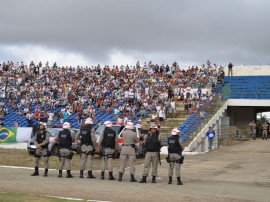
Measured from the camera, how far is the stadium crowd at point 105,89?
3347 centimetres

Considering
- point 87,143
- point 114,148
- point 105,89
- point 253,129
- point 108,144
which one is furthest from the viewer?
point 105,89

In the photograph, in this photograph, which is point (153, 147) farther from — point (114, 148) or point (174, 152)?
point (114, 148)

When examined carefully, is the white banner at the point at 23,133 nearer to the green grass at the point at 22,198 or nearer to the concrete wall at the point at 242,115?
the concrete wall at the point at 242,115

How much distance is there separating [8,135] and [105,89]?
32.5ft

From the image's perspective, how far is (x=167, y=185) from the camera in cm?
1341

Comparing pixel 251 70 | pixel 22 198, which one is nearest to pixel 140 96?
pixel 251 70

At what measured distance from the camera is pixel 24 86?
4094 centimetres

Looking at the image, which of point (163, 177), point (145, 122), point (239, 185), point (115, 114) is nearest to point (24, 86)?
point (115, 114)

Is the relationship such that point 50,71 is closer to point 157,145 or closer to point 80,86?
point 80,86

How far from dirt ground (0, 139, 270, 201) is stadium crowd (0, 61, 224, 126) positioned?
478 inches

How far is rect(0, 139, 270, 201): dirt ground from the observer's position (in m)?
11.2

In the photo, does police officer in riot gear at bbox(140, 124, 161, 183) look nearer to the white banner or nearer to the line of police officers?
the line of police officers

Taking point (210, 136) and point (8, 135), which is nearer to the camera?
point (210, 136)

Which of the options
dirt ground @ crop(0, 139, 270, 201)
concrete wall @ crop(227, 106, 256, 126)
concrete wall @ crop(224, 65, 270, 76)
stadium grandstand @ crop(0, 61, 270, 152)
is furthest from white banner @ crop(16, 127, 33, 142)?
concrete wall @ crop(224, 65, 270, 76)
